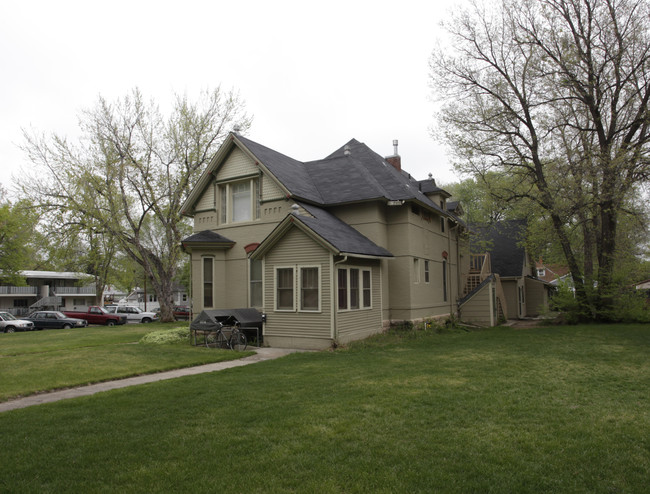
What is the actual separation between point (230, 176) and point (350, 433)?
49.5 feet

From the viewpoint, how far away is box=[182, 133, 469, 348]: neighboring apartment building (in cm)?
1514

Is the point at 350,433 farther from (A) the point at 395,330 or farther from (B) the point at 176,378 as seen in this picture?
(A) the point at 395,330

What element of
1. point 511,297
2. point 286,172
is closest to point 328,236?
point 286,172

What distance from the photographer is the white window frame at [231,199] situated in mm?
18938

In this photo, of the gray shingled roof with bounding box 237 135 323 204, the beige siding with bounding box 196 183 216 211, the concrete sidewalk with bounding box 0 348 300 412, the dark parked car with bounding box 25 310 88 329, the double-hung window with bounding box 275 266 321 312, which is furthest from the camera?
the dark parked car with bounding box 25 310 88 329

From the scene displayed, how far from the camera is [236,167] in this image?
63.3ft

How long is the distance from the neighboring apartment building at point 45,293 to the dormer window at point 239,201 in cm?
4033

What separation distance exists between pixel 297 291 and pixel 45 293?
55.7 meters

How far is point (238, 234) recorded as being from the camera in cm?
1930

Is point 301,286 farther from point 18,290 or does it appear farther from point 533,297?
point 18,290

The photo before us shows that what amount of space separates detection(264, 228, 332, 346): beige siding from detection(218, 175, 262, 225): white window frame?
3791 mm

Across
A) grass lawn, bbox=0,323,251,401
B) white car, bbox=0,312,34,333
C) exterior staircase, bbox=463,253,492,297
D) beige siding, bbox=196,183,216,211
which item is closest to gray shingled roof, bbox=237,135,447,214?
beige siding, bbox=196,183,216,211

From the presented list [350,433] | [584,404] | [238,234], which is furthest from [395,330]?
[350,433]

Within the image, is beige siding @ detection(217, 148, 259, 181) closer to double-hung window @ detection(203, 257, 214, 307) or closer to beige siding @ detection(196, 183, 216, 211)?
beige siding @ detection(196, 183, 216, 211)
